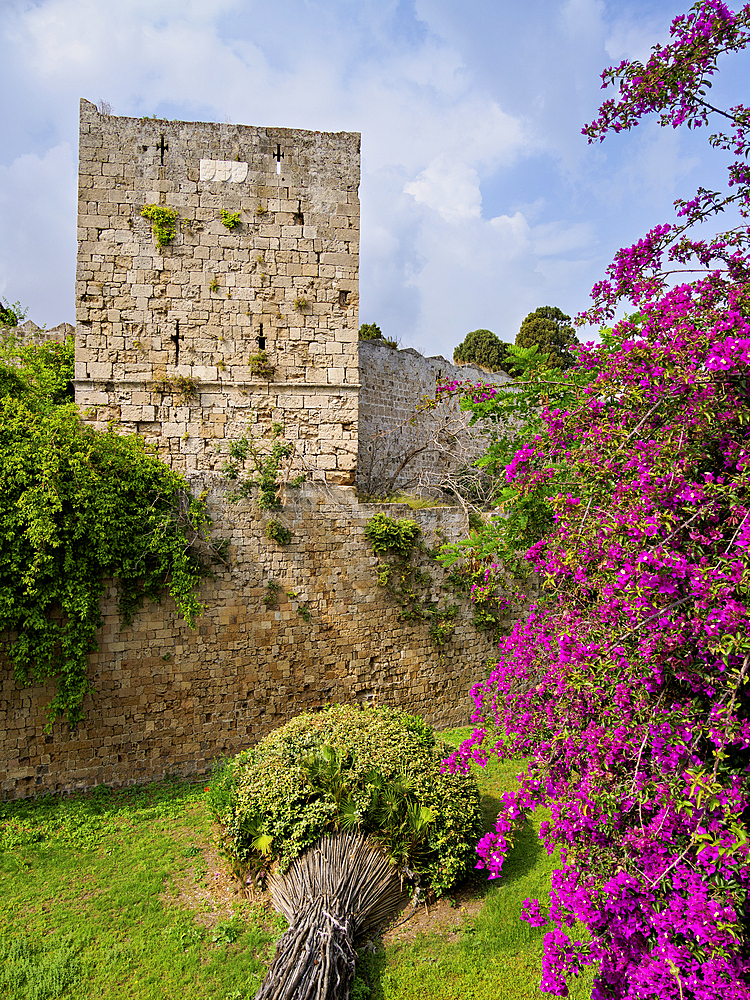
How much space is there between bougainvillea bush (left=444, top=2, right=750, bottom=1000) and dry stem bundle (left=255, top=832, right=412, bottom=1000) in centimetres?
218

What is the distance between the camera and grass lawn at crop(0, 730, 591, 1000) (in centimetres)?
466

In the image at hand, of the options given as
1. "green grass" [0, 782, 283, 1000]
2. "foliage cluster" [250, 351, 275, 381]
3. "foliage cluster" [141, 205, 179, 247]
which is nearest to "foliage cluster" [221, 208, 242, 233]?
"foliage cluster" [141, 205, 179, 247]

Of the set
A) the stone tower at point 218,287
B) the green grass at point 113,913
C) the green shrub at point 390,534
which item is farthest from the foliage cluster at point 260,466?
the green grass at point 113,913

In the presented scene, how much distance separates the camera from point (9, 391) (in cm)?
706

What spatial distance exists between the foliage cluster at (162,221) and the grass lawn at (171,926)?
7.89 meters

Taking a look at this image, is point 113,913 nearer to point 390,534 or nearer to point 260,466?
point 260,466

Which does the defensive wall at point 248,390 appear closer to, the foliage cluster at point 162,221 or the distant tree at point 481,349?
the foliage cluster at point 162,221

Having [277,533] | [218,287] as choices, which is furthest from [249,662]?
[218,287]

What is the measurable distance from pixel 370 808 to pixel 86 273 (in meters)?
8.28

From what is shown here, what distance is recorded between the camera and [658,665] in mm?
2629

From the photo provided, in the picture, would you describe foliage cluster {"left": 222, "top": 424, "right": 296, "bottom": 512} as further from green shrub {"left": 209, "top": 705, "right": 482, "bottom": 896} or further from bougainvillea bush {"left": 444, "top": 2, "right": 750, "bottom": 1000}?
bougainvillea bush {"left": 444, "top": 2, "right": 750, "bottom": 1000}

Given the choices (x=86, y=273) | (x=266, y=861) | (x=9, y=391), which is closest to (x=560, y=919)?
(x=266, y=861)

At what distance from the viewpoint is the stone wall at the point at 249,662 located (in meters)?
7.23

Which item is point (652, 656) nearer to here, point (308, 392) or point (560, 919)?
point (560, 919)
